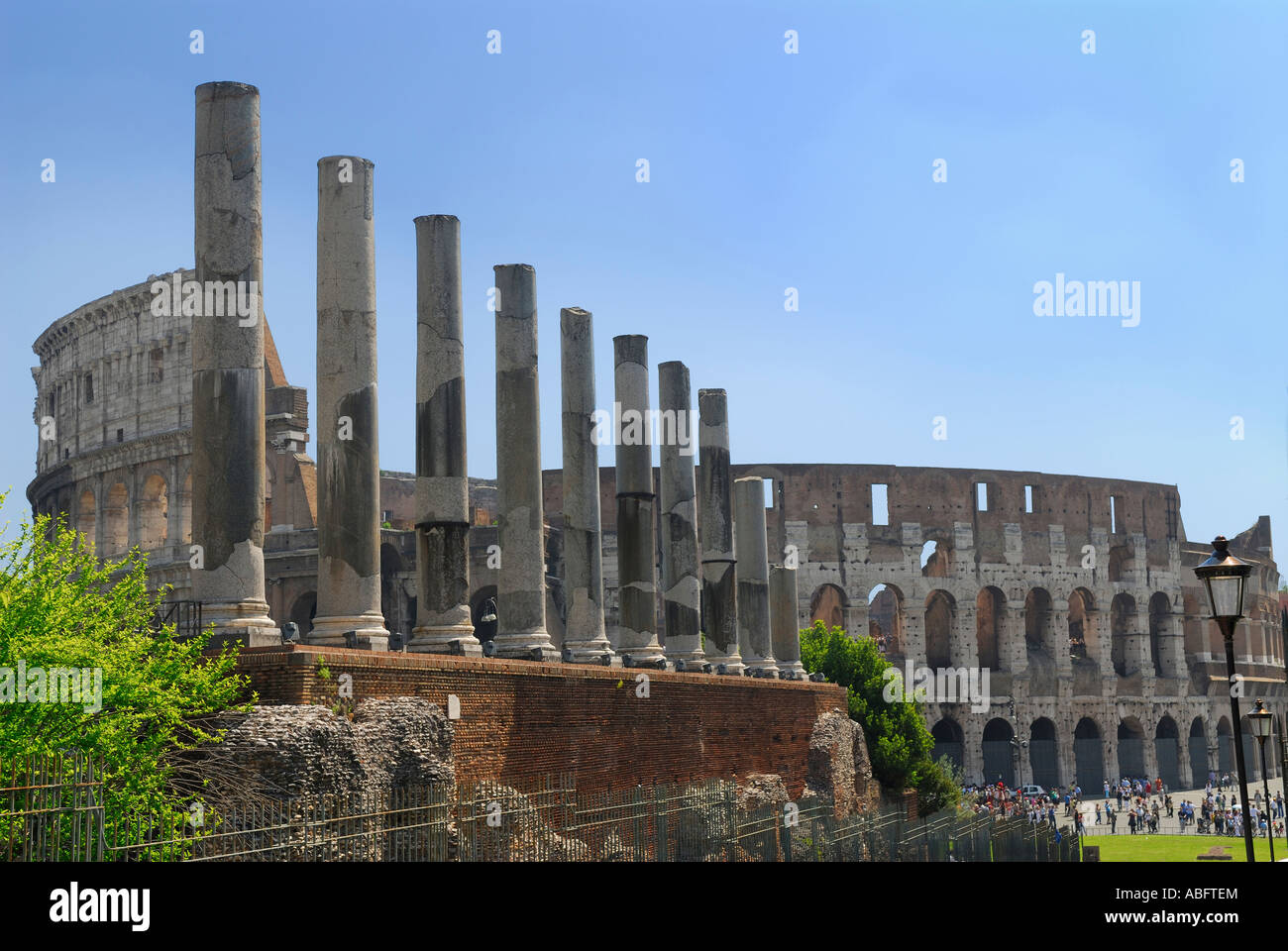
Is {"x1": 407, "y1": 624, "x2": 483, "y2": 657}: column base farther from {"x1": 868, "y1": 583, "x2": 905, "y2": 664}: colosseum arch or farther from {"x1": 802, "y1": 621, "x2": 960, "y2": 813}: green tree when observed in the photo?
{"x1": 868, "y1": 583, "x2": 905, "y2": 664}: colosseum arch

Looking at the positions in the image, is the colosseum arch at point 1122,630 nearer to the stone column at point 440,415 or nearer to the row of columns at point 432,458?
the row of columns at point 432,458

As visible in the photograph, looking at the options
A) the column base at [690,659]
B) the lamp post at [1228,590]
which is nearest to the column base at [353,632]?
the lamp post at [1228,590]

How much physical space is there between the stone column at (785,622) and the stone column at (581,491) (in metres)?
7.62

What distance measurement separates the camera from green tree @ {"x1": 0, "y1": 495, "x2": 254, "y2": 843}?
9.27 metres

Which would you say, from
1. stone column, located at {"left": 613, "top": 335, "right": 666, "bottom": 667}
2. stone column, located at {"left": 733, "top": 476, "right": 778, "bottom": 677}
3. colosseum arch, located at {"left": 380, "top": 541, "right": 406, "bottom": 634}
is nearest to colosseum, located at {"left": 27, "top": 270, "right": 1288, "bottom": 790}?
colosseum arch, located at {"left": 380, "top": 541, "right": 406, "bottom": 634}

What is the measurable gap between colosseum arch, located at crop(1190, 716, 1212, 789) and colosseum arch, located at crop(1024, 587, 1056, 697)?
6.86m

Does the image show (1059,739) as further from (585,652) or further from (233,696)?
(233,696)

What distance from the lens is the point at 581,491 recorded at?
1923 cm

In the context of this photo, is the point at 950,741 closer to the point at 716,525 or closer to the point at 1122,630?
the point at 1122,630

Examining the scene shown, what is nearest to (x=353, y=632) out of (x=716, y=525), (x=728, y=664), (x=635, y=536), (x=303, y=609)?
(x=635, y=536)

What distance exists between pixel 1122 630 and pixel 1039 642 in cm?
350

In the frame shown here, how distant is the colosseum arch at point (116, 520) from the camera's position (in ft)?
140

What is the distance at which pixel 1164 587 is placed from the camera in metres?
50.0
